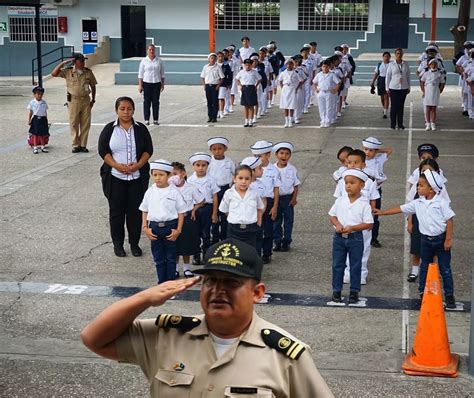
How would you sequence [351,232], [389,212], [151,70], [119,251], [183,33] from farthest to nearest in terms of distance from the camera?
[183,33] < [151,70] < [119,251] < [389,212] < [351,232]

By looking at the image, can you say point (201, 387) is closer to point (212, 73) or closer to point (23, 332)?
point (23, 332)

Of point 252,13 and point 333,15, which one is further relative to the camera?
point 252,13

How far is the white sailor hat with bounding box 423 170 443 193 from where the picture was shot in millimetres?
8406

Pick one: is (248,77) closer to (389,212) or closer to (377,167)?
(377,167)

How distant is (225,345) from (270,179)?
271 inches

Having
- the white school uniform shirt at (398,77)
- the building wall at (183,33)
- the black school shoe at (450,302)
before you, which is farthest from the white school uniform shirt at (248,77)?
the building wall at (183,33)

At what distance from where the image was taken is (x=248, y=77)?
21281 mm

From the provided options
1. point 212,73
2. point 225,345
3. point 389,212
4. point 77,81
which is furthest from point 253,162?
point 212,73

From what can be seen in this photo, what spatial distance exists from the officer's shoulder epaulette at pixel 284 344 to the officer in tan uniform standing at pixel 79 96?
1456 cm

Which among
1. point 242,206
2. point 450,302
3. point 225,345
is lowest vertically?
point 450,302

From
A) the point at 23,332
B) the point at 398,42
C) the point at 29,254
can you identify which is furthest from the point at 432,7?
the point at 23,332

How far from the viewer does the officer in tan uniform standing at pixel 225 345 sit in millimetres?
3215

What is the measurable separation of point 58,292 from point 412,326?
340 cm

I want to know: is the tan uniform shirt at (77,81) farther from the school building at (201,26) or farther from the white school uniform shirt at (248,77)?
the school building at (201,26)
